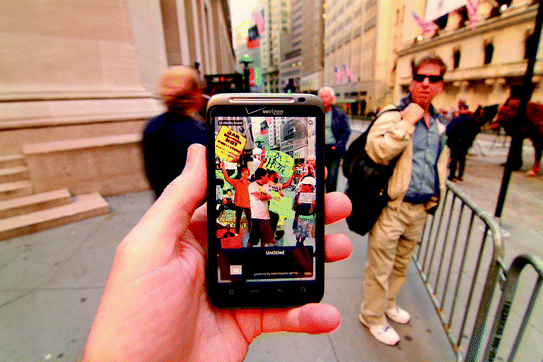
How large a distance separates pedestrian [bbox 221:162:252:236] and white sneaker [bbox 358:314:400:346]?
212 cm

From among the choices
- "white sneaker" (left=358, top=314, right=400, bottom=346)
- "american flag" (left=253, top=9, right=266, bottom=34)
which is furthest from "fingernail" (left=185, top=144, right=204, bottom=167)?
"american flag" (left=253, top=9, right=266, bottom=34)

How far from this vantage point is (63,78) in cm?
565

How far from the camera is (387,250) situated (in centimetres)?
256

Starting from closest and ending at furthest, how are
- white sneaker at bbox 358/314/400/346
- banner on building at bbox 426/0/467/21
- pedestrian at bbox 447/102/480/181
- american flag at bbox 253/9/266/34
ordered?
white sneaker at bbox 358/314/400/346
banner on building at bbox 426/0/467/21
pedestrian at bbox 447/102/480/181
american flag at bbox 253/9/266/34

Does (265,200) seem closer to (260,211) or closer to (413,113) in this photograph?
(260,211)

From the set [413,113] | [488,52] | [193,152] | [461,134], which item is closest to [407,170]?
[413,113]

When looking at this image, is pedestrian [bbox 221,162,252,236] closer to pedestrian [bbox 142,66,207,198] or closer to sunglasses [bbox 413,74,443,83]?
pedestrian [bbox 142,66,207,198]

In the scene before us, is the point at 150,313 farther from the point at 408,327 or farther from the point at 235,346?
the point at 408,327

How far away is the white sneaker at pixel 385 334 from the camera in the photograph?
2596mm

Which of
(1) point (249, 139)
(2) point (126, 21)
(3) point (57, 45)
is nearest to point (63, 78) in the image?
(3) point (57, 45)

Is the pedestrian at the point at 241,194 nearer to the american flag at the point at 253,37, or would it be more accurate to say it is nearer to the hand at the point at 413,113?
the hand at the point at 413,113

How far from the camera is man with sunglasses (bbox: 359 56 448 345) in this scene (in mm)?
2275

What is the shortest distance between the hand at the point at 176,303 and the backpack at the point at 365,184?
1010 millimetres

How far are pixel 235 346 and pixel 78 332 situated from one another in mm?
2242
